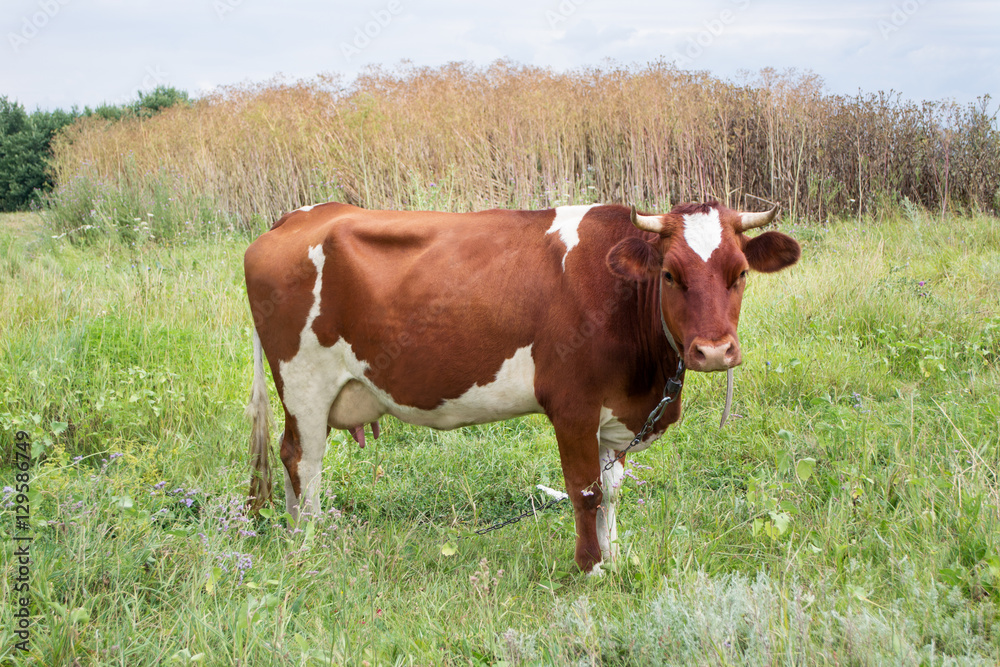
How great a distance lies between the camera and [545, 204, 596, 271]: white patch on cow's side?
124 inches

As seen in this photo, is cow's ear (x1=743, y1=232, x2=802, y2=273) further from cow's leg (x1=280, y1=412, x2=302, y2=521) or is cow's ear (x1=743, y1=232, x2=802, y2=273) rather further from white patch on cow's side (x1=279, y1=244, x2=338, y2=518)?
cow's leg (x1=280, y1=412, x2=302, y2=521)

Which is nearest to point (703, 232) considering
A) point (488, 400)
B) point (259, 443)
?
point (488, 400)

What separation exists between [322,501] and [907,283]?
16.0 ft

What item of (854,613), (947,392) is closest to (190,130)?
(947,392)

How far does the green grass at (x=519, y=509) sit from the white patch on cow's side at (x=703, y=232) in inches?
37.5

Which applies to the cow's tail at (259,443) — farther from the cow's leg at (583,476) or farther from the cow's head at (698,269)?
the cow's head at (698,269)

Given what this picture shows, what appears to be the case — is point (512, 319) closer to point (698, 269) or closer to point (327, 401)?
point (698, 269)

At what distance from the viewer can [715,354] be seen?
2574mm

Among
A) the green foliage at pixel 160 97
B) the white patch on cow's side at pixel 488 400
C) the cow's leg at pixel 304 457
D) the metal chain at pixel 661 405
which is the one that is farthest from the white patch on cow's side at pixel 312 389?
the green foliage at pixel 160 97

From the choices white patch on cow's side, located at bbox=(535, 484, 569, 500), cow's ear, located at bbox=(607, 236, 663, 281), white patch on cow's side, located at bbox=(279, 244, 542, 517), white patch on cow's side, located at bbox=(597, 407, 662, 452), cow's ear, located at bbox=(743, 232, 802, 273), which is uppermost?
cow's ear, located at bbox=(607, 236, 663, 281)

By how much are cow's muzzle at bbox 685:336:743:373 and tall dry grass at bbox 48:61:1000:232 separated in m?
6.34

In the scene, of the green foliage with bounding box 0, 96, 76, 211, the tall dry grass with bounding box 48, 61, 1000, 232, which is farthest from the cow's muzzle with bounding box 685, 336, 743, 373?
the green foliage with bounding box 0, 96, 76, 211

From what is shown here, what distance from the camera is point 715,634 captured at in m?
2.16

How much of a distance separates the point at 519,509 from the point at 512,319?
133cm
